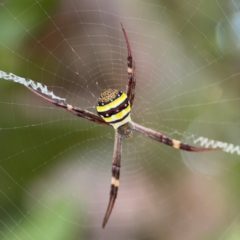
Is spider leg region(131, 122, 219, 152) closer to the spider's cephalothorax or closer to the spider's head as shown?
the spider's head

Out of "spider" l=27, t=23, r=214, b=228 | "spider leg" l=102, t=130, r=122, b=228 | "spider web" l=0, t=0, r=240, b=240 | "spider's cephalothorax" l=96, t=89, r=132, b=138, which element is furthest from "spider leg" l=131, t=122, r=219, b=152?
"spider web" l=0, t=0, r=240, b=240

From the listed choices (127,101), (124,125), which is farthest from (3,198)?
(127,101)

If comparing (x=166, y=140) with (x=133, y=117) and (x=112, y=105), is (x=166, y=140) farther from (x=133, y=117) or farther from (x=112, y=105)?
(x=133, y=117)

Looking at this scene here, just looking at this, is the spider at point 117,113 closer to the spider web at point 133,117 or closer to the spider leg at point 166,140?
the spider leg at point 166,140

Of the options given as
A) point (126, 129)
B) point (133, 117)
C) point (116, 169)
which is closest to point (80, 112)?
point (126, 129)

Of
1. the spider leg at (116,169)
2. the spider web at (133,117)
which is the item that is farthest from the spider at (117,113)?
the spider web at (133,117)
